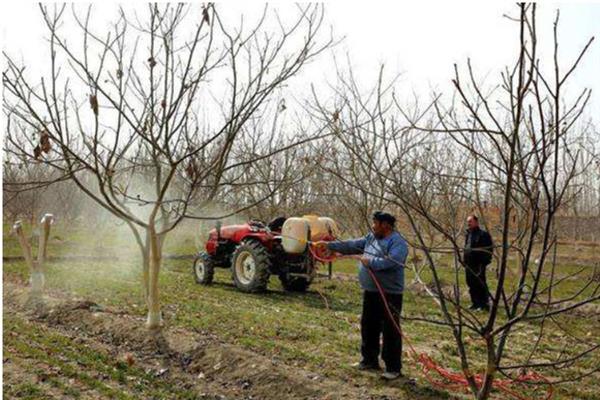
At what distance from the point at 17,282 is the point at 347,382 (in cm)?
860

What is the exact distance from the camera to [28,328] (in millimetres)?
7328

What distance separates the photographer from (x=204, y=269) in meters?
12.1

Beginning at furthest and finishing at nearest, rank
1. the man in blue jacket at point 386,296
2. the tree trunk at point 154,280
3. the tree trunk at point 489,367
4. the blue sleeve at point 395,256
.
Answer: the tree trunk at point 154,280 < the man in blue jacket at point 386,296 < the blue sleeve at point 395,256 < the tree trunk at point 489,367

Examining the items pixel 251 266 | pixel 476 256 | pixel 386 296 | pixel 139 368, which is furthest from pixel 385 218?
pixel 251 266

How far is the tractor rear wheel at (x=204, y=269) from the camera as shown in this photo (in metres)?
12.0

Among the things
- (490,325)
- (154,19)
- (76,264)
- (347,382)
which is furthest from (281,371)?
(76,264)

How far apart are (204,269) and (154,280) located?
17.4 feet

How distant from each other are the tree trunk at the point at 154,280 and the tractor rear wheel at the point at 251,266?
365cm

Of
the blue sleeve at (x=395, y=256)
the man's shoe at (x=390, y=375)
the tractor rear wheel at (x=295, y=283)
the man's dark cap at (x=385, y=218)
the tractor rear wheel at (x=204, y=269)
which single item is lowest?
the man's shoe at (x=390, y=375)

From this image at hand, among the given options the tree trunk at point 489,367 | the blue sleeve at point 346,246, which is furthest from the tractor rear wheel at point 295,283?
the tree trunk at point 489,367

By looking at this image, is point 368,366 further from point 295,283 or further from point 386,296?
point 295,283

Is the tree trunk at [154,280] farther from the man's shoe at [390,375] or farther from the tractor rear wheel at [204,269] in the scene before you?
the tractor rear wheel at [204,269]

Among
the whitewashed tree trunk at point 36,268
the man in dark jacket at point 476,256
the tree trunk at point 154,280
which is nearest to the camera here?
the tree trunk at point 154,280

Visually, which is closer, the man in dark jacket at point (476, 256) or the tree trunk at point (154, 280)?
the tree trunk at point (154, 280)
